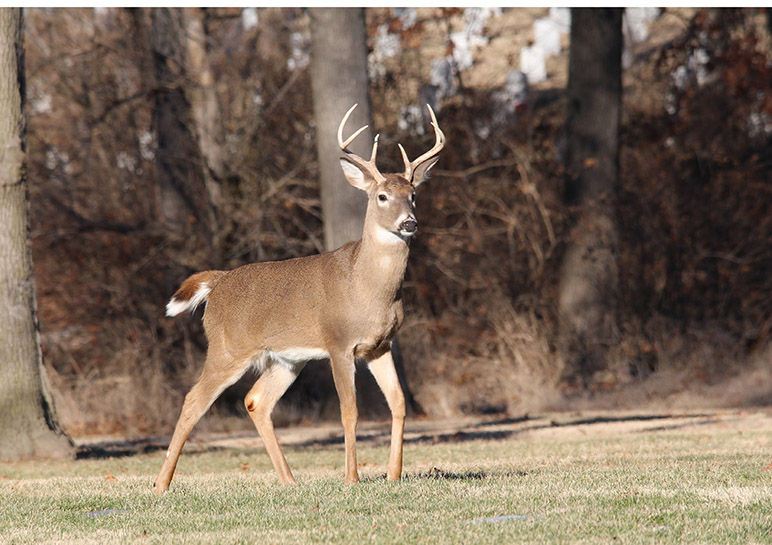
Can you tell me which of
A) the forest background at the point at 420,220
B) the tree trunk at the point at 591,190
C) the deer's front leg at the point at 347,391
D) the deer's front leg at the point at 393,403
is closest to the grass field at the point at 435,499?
the deer's front leg at the point at 393,403

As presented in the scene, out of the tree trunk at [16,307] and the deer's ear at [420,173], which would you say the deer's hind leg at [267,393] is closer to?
the deer's ear at [420,173]

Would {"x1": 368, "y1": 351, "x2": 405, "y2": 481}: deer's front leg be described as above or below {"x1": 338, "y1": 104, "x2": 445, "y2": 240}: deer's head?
below

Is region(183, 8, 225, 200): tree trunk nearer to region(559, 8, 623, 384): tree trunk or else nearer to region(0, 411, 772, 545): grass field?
region(559, 8, 623, 384): tree trunk

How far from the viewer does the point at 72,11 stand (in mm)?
22609

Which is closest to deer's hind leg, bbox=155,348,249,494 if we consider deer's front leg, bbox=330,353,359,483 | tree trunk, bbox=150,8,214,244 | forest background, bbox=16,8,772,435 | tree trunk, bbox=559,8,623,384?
deer's front leg, bbox=330,353,359,483

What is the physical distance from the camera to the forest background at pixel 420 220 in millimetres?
17062

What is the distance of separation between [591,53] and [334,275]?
11.9 meters

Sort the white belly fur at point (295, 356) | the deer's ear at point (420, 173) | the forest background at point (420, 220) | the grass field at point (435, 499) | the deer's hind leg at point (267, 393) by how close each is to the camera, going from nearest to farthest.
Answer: the grass field at point (435, 499), the white belly fur at point (295, 356), the deer's ear at point (420, 173), the deer's hind leg at point (267, 393), the forest background at point (420, 220)

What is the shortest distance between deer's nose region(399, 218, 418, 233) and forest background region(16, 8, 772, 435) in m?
7.77

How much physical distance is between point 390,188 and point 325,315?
3.06 feet

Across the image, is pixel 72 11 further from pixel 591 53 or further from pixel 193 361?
pixel 591 53

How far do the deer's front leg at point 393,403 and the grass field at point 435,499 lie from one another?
146 mm

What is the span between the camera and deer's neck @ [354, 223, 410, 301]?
774 centimetres

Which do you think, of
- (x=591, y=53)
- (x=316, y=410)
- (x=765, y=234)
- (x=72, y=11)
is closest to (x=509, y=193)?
(x=591, y=53)
